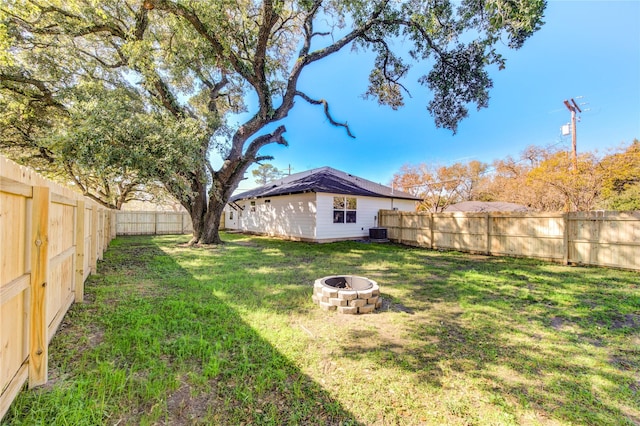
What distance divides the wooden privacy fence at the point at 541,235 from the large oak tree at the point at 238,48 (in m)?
3.78

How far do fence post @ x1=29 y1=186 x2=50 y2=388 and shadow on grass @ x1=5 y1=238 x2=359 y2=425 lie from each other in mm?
183

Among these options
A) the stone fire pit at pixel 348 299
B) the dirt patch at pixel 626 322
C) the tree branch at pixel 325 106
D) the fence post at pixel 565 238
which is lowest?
the dirt patch at pixel 626 322

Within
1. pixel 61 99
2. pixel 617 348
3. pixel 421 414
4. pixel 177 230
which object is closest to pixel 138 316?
pixel 421 414

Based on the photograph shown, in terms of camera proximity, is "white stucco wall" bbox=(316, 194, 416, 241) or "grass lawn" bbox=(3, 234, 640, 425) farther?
"white stucco wall" bbox=(316, 194, 416, 241)

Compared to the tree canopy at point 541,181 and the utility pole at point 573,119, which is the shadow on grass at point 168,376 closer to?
the tree canopy at point 541,181

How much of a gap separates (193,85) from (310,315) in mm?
12519

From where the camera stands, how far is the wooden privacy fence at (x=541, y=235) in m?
6.77

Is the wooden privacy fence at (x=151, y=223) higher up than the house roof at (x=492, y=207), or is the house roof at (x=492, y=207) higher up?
the house roof at (x=492, y=207)

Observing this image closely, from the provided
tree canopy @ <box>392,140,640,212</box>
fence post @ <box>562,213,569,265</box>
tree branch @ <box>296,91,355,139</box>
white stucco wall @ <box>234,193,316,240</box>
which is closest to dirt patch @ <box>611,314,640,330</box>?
fence post @ <box>562,213,569,265</box>

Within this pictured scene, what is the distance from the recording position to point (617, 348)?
2.88 m

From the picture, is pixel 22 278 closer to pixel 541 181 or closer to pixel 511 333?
pixel 511 333

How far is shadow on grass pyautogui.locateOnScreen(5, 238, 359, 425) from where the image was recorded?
1.81m

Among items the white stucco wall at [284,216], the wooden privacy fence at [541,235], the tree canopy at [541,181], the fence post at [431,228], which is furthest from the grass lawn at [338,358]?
the tree canopy at [541,181]

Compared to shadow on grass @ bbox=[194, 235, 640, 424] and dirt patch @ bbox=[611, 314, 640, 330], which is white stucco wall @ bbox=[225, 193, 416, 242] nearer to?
shadow on grass @ bbox=[194, 235, 640, 424]
